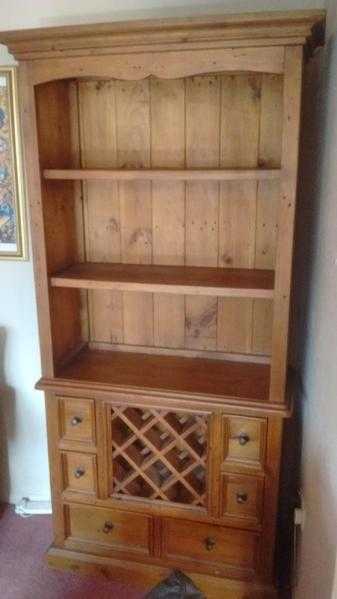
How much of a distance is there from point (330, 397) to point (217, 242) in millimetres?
767

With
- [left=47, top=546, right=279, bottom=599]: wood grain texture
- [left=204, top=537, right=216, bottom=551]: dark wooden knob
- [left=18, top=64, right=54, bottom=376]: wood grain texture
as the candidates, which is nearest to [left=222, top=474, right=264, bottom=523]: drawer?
[left=204, top=537, right=216, bottom=551]: dark wooden knob

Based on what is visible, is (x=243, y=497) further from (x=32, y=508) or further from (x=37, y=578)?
(x=32, y=508)

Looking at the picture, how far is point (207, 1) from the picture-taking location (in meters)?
1.74

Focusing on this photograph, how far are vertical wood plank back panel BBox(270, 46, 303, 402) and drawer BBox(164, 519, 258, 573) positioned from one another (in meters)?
0.58

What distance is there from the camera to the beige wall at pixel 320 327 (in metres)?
1.30

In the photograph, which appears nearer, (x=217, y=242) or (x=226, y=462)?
(x=226, y=462)

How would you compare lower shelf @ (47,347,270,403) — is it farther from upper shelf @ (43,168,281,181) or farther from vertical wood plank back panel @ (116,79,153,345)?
upper shelf @ (43,168,281,181)

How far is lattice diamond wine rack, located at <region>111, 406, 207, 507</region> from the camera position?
5.99 ft

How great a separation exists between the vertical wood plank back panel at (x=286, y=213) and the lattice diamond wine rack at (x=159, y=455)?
0.33 meters

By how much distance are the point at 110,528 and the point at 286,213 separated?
4.46ft

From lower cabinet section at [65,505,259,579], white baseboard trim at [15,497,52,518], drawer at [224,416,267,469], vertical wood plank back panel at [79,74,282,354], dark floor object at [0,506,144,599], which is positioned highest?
vertical wood plank back panel at [79,74,282,354]

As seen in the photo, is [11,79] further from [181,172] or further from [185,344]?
[185,344]

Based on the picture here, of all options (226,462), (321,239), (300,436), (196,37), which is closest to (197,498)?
(226,462)

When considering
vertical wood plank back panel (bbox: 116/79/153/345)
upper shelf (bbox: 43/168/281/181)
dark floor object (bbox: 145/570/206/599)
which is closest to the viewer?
dark floor object (bbox: 145/570/206/599)
